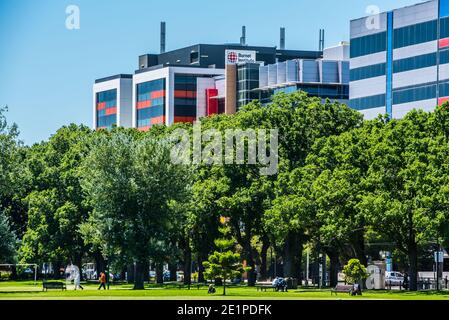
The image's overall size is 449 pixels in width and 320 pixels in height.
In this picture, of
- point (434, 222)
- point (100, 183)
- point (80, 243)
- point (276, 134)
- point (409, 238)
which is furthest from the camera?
point (80, 243)

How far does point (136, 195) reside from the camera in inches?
3873

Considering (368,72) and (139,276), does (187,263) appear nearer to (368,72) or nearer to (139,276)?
(139,276)

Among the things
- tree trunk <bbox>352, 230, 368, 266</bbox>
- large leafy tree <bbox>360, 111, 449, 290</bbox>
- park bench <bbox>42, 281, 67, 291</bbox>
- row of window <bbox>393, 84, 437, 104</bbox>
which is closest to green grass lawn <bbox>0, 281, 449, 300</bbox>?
park bench <bbox>42, 281, 67, 291</bbox>

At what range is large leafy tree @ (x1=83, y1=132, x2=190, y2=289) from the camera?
98562mm

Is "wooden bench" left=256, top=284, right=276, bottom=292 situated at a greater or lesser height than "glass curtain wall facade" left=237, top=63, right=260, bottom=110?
lesser

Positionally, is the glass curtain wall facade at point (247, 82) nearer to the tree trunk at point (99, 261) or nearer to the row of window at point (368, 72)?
the row of window at point (368, 72)

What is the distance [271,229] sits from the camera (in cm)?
10494

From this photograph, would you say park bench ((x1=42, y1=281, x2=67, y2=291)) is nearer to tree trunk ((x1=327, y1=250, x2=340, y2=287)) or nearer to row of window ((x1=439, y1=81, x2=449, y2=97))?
tree trunk ((x1=327, y1=250, x2=340, y2=287))

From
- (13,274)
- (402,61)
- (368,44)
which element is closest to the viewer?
(13,274)

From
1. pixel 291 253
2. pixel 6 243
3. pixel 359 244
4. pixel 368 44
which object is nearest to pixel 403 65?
pixel 368 44
